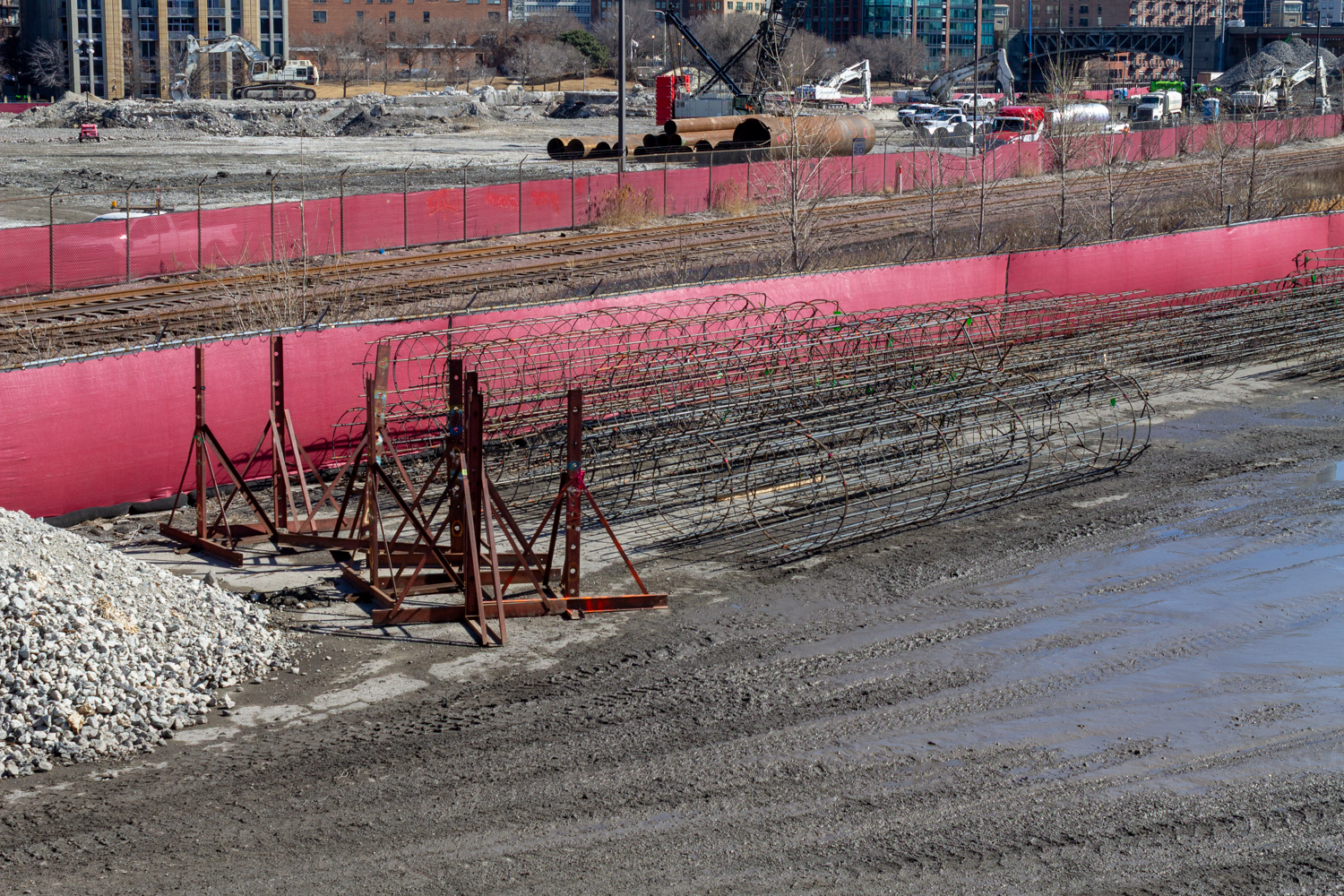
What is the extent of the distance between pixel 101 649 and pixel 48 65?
110 metres

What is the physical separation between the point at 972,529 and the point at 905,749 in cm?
553

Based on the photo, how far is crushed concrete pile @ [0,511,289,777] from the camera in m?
8.84

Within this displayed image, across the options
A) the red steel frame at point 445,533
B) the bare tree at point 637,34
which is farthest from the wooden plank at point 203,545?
the bare tree at point 637,34

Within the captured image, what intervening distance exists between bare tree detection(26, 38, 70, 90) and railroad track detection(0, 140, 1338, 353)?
8341cm

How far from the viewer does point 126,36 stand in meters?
108

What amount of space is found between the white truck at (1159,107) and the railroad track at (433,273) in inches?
1626

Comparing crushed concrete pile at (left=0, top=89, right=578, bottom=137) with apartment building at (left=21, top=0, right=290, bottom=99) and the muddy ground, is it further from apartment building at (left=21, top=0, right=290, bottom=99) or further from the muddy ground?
apartment building at (left=21, top=0, right=290, bottom=99)

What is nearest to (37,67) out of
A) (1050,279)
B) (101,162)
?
(101,162)

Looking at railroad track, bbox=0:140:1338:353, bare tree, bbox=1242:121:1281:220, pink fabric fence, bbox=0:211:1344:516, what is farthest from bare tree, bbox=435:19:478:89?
pink fabric fence, bbox=0:211:1344:516

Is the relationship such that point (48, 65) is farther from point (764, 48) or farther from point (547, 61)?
point (764, 48)

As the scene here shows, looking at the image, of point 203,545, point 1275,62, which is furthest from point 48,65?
point 203,545

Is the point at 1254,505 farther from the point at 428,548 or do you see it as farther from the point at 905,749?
the point at 428,548

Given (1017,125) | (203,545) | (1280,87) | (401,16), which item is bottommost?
(203,545)

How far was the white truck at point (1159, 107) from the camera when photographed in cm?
7956
